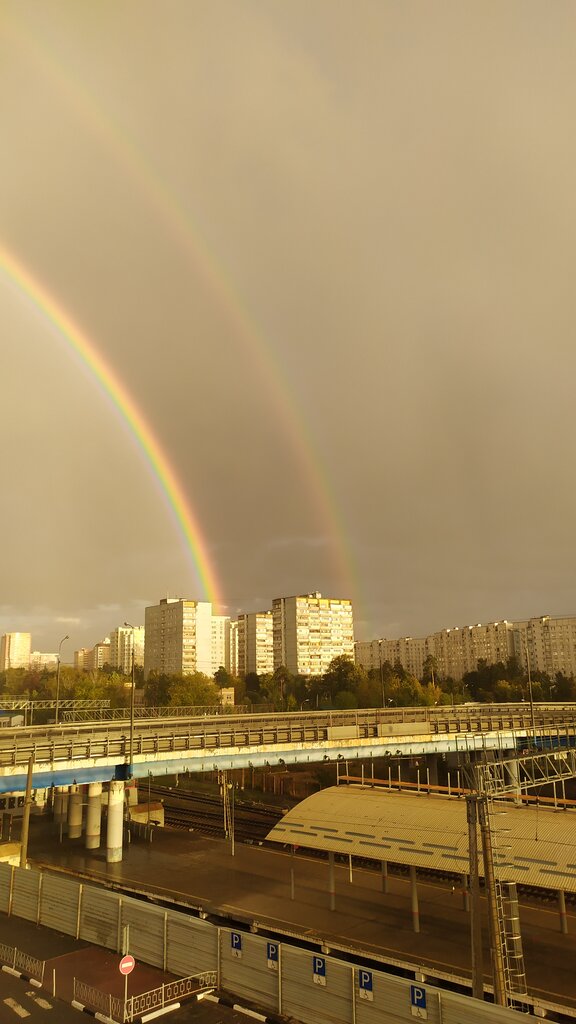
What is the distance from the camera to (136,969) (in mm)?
21281

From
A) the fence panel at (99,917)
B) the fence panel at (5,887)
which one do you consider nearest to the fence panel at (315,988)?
the fence panel at (99,917)

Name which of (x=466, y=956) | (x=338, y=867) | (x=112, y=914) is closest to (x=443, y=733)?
(x=338, y=867)

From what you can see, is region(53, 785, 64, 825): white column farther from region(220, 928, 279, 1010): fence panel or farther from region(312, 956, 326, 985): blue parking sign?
region(312, 956, 326, 985): blue parking sign

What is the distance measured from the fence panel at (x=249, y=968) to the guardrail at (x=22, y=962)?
5.43 m

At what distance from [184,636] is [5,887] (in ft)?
545

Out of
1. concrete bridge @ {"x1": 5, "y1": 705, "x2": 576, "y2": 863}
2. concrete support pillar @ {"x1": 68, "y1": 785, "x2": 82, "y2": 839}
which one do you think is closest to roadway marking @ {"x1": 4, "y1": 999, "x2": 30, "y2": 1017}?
concrete bridge @ {"x1": 5, "y1": 705, "x2": 576, "y2": 863}

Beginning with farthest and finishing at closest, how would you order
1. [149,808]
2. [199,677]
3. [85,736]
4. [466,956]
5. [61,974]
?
[199,677] → [149,808] → [85,736] → [466,956] → [61,974]

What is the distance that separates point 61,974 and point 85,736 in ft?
79.4

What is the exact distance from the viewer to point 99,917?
23328 mm

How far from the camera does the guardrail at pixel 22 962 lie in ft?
68.5

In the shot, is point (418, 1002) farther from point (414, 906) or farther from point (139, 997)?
point (414, 906)

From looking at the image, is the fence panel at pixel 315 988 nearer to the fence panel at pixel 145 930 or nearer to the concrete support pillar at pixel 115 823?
the fence panel at pixel 145 930

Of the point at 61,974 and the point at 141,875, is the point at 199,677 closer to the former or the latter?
the point at 141,875

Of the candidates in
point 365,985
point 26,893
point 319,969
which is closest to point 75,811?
point 26,893
